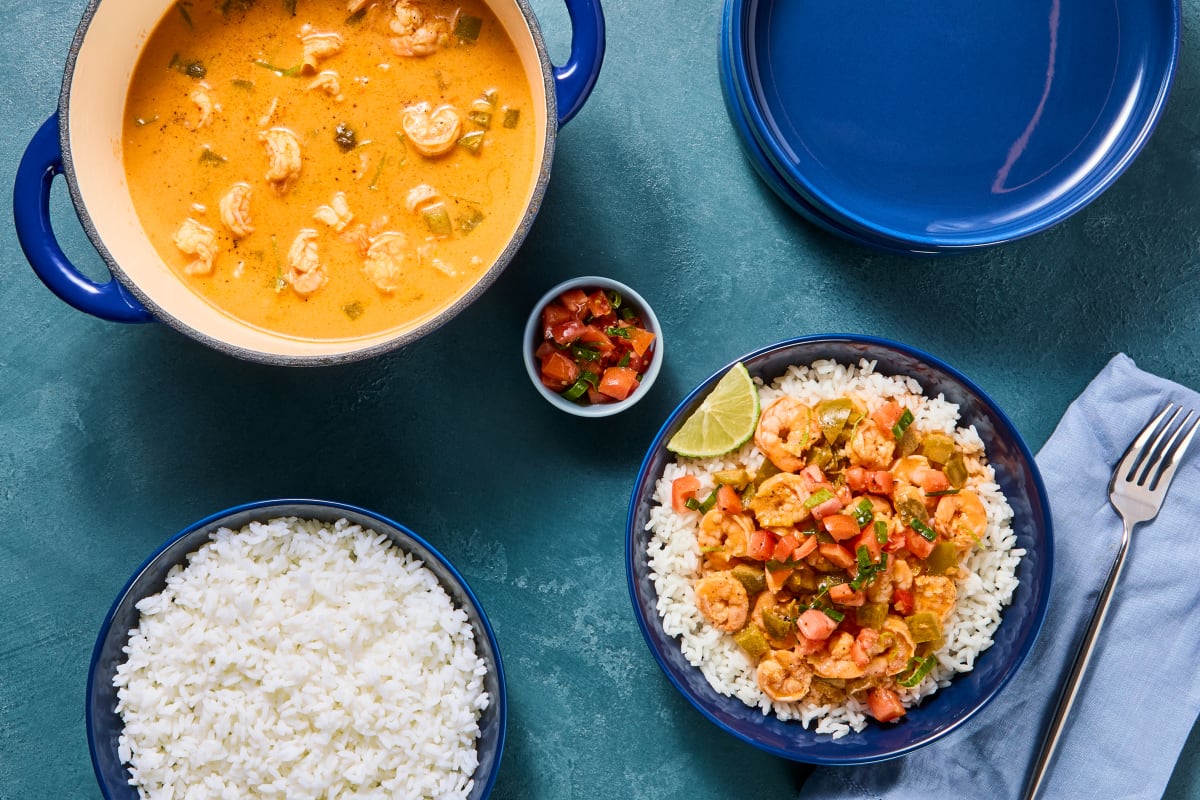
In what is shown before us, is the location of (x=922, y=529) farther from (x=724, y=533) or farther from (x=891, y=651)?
(x=724, y=533)

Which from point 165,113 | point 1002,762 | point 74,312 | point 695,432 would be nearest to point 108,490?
point 74,312

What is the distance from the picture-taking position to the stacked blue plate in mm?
2754

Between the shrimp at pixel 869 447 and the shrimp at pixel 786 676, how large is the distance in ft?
1.79

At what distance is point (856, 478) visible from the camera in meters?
2.61

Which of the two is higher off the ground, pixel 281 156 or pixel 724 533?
pixel 281 156

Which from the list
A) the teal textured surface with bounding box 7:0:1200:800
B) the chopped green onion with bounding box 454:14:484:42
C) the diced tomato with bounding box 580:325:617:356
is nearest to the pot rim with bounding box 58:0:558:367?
the chopped green onion with bounding box 454:14:484:42

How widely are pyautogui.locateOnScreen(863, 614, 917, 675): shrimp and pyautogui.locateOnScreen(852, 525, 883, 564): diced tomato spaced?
188mm

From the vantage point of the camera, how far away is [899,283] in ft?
9.78

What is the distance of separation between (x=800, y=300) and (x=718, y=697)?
1.17 meters

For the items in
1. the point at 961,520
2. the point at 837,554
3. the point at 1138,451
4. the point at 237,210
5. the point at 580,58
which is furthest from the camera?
the point at 1138,451

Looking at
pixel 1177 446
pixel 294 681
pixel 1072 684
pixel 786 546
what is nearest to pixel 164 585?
pixel 294 681

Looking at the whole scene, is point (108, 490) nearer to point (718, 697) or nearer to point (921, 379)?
point (718, 697)

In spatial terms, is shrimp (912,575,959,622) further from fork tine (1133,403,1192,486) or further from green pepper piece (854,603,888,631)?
fork tine (1133,403,1192,486)

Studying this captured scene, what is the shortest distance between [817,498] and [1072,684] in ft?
3.21
